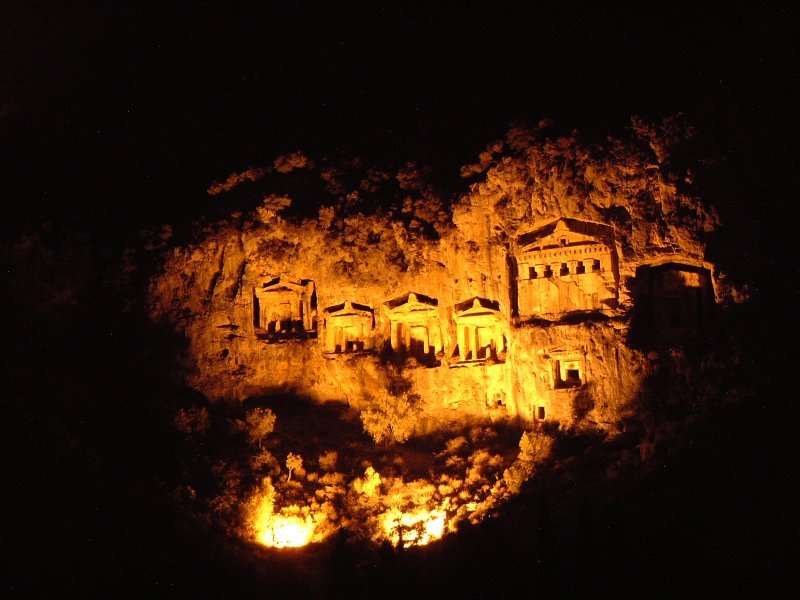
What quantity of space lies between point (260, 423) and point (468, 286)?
10005 mm

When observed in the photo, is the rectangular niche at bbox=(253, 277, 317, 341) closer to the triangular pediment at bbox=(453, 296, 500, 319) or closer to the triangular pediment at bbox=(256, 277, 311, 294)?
the triangular pediment at bbox=(256, 277, 311, 294)

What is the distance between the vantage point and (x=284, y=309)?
147 feet

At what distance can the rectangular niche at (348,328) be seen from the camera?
4338cm

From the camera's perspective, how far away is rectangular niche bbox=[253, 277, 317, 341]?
44344 millimetres

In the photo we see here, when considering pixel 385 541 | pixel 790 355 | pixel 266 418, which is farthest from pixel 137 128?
pixel 790 355

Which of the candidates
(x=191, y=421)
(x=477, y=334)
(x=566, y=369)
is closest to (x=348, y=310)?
(x=477, y=334)

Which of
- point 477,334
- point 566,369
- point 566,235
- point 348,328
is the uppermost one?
point 566,235

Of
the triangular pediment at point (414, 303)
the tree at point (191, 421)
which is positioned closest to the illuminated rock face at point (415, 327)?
the triangular pediment at point (414, 303)

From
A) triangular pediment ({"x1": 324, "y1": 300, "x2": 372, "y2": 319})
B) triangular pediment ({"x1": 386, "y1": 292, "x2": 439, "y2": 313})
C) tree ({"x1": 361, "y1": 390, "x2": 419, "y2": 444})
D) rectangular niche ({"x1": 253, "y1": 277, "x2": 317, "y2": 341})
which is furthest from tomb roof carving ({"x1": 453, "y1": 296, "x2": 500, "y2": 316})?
rectangular niche ({"x1": 253, "y1": 277, "x2": 317, "y2": 341})

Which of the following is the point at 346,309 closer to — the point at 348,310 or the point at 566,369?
the point at 348,310

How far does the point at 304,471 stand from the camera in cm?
3978

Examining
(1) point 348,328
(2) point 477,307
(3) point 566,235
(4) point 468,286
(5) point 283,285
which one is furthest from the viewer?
(5) point 283,285

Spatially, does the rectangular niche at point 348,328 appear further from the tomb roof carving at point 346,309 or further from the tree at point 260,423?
the tree at point 260,423

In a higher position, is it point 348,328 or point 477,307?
point 477,307
